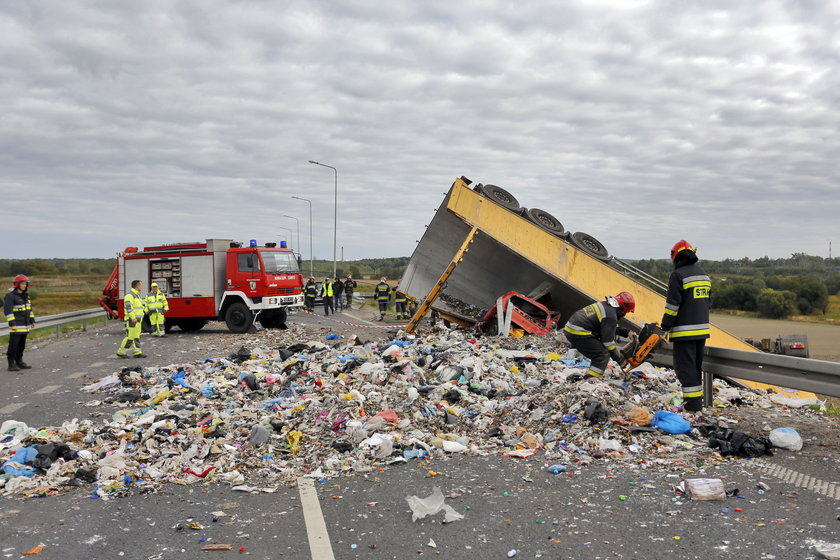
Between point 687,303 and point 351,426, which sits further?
point 687,303

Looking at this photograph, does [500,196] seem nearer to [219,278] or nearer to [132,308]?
[132,308]

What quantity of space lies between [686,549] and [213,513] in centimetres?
274

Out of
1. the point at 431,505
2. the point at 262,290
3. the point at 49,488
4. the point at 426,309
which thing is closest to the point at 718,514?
the point at 431,505

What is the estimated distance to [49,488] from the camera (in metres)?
4.79

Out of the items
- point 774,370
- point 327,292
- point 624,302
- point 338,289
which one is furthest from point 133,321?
point 338,289

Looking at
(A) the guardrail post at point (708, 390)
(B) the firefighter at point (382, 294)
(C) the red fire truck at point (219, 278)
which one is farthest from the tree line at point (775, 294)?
(A) the guardrail post at point (708, 390)

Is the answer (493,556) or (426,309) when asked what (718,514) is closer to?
(493,556)

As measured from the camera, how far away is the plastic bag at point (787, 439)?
5.05m

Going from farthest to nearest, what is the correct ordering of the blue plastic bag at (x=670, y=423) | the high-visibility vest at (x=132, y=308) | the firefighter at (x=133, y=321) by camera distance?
the high-visibility vest at (x=132, y=308)
the firefighter at (x=133, y=321)
the blue plastic bag at (x=670, y=423)

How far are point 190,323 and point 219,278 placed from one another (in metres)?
1.90

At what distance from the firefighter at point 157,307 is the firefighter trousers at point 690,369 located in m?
12.6

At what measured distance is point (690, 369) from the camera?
6.18 meters

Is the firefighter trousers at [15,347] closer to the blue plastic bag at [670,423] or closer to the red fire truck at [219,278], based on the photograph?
the red fire truck at [219,278]

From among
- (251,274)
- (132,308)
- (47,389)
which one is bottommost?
(47,389)
